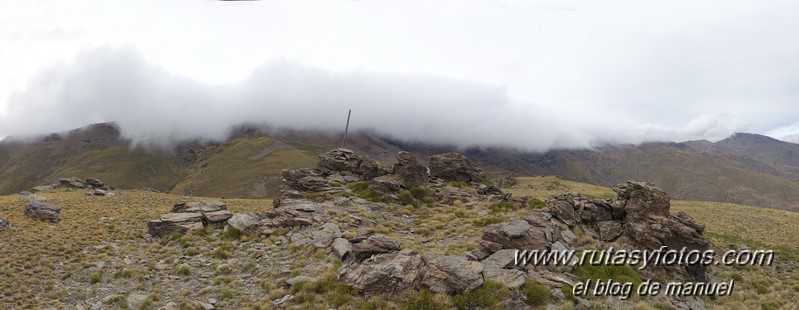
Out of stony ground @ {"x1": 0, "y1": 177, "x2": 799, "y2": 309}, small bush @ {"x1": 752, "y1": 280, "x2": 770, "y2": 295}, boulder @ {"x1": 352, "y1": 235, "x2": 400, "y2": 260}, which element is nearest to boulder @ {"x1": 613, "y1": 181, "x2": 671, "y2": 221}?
stony ground @ {"x1": 0, "y1": 177, "x2": 799, "y2": 309}

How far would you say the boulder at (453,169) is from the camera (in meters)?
57.8

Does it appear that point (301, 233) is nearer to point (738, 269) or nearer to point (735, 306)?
point (735, 306)

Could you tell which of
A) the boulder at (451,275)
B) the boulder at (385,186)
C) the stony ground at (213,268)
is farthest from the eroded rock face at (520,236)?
the boulder at (385,186)

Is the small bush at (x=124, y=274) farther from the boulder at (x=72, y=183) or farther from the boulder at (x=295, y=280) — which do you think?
the boulder at (x=72, y=183)

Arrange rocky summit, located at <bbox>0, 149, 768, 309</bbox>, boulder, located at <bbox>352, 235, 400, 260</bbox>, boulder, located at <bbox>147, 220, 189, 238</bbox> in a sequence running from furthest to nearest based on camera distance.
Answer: boulder, located at <bbox>147, 220, 189, 238</bbox>
boulder, located at <bbox>352, 235, 400, 260</bbox>
rocky summit, located at <bbox>0, 149, 768, 309</bbox>

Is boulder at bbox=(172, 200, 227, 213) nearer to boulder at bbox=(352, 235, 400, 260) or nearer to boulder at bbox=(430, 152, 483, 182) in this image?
boulder at bbox=(352, 235, 400, 260)

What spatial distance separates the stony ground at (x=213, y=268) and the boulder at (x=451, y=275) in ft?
2.08

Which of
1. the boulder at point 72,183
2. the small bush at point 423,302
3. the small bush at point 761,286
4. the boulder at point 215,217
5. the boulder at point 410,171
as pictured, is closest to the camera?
the small bush at point 423,302

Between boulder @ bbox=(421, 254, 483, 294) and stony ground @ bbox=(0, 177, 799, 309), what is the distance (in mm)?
635

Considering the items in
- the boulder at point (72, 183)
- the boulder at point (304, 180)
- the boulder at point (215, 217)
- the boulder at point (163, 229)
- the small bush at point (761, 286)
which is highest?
the small bush at point (761, 286)

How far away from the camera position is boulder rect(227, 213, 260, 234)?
32969 mm

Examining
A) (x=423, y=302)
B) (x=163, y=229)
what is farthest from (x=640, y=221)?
(x=163, y=229)

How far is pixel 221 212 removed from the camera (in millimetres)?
37094

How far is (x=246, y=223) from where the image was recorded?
1330 inches
